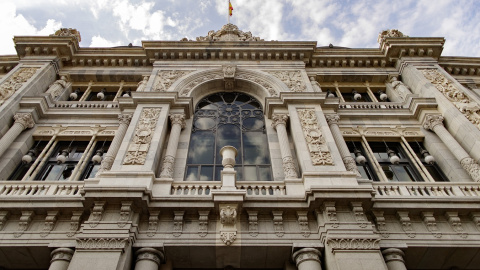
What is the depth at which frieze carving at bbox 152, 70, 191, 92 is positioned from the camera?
55.8 ft

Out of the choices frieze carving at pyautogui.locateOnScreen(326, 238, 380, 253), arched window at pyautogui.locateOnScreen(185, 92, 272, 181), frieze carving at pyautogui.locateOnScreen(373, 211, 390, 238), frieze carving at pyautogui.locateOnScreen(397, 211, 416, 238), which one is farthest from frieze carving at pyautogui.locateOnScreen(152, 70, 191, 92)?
frieze carving at pyautogui.locateOnScreen(397, 211, 416, 238)

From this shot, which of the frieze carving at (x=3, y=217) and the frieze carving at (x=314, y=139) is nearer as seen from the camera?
the frieze carving at (x=3, y=217)

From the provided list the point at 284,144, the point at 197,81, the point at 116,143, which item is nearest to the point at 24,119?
the point at 116,143

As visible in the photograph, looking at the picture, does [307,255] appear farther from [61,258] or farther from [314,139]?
[61,258]

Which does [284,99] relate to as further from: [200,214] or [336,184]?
[200,214]

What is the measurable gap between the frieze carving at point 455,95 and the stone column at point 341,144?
18.9ft

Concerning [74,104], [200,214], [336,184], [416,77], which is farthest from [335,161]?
[74,104]

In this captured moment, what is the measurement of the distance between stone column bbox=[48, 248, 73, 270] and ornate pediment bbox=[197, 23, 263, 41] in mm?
15108

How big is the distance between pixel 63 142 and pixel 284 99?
10327 mm

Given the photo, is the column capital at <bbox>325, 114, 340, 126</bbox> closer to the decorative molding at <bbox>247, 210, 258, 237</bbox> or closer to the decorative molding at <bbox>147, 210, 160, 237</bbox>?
the decorative molding at <bbox>247, 210, 258, 237</bbox>

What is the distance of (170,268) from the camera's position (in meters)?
10.1

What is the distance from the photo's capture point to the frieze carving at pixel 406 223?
33.4 ft

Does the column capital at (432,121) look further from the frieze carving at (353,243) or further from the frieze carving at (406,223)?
the frieze carving at (353,243)

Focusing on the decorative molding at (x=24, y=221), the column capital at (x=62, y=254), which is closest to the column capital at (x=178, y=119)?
the decorative molding at (x=24, y=221)
